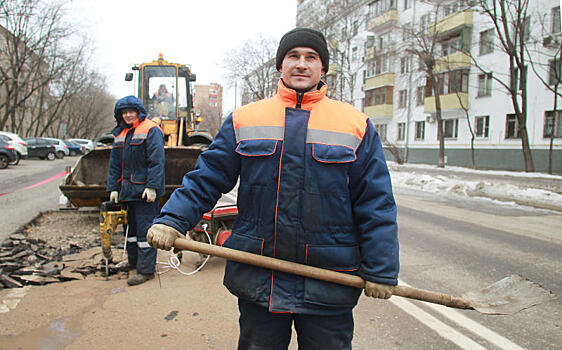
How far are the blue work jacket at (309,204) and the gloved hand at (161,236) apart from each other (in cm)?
3

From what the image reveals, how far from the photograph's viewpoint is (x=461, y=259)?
5289 millimetres

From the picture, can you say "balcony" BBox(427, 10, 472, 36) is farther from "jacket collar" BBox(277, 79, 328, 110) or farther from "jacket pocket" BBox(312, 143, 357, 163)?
"jacket pocket" BBox(312, 143, 357, 163)

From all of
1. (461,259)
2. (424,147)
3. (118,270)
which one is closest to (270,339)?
(118,270)

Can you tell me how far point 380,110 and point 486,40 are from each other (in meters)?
10.2

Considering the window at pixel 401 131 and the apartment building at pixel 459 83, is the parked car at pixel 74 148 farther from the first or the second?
the window at pixel 401 131

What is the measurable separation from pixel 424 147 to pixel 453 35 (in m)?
7.87

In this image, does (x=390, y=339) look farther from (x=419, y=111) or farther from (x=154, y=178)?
(x=419, y=111)

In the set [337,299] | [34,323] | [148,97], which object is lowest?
[34,323]

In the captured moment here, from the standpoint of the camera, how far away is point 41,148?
94.2 feet

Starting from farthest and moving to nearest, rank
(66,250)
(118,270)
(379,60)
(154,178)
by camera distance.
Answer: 1. (379,60)
2. (66,250)
3. (118,270)
4. (154,178)

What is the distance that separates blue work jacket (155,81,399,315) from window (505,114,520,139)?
81.2 ft

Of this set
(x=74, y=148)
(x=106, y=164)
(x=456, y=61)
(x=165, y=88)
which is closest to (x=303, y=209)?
(x=106, y=164)

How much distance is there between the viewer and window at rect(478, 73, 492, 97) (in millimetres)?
24656

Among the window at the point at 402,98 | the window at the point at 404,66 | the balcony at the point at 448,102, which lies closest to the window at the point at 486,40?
the balcony at the point at 448,102
